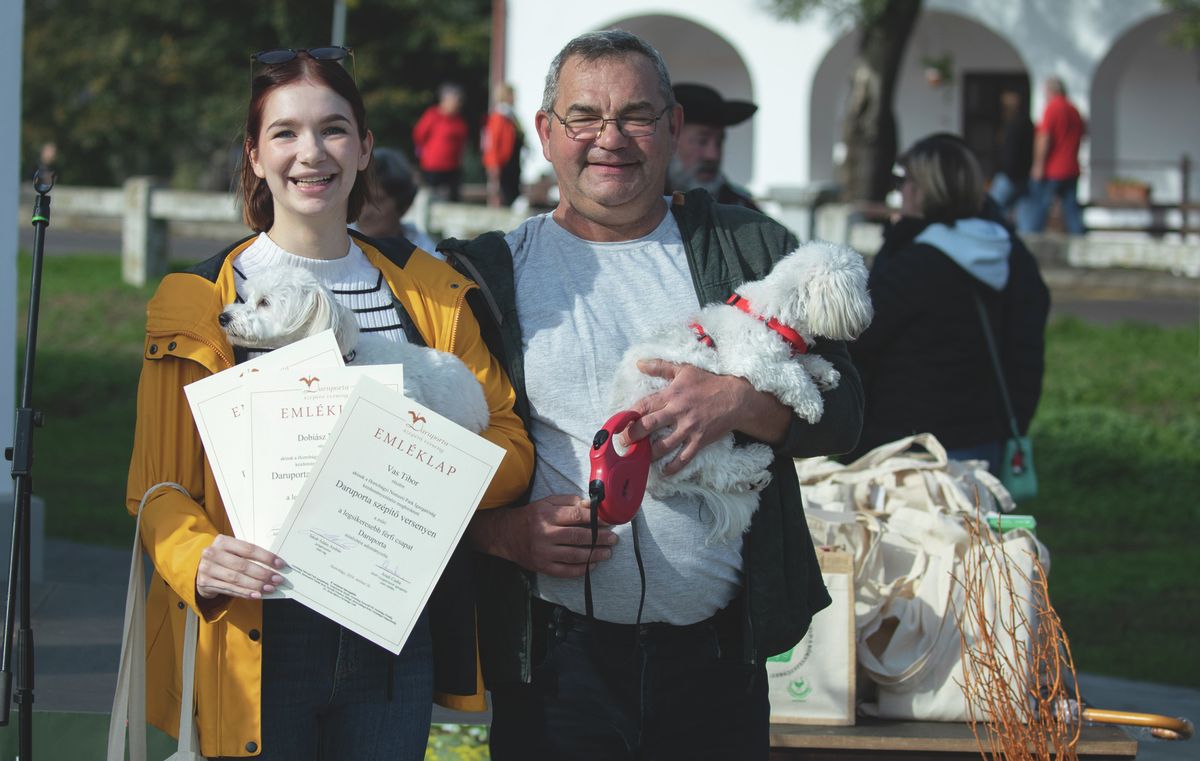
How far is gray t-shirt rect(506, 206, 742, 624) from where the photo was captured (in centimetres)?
305

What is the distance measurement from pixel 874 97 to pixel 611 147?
16298mm

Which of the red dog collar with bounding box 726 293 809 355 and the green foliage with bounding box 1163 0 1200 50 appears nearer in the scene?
the red dog collar with bounding box 726 293 809 355

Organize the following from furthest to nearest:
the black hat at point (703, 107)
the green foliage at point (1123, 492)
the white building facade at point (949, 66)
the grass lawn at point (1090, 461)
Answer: the white building facade at point (949, 66) → the grass lawn at point (1090, 461) → the green foliage at point (1123, 492) → the black hat at point (703, 107)

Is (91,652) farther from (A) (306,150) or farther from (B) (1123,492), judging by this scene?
(B) (1123,492)

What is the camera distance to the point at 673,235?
3.26m

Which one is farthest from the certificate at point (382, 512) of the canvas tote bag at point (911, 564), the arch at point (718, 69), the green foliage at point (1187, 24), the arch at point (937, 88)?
the arch at point (718, 69)

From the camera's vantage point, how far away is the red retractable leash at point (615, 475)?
2881mm

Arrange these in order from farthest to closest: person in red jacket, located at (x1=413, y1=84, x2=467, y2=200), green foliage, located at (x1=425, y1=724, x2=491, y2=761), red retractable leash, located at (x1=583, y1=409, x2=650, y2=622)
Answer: person in red jacket, located at (x1=413, y1=84, x2=467, y2=200)
green foliage, located at (x1=425, y1=724, x2=491, y2=761)
red retractable leash, located at (x1=583, y1=409, x2=650, y2=622)

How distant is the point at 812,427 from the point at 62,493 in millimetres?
7553

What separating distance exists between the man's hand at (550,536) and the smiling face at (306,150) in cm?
73

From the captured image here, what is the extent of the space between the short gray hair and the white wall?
3416mm

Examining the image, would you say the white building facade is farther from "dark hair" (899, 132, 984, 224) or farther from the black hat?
"dark hair" (899, 132, 984, 224)

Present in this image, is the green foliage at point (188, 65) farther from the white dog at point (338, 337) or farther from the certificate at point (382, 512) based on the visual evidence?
the certificate at point (382, 512)
